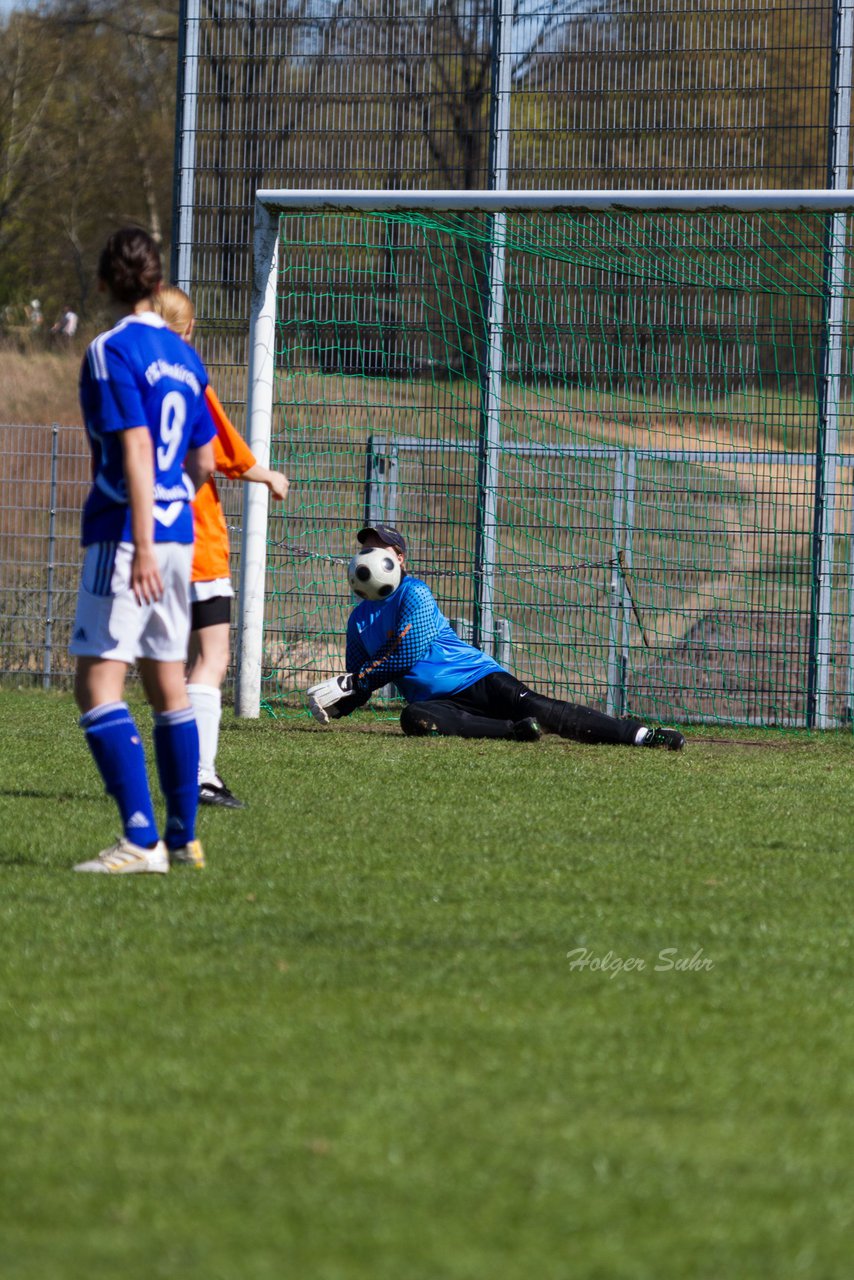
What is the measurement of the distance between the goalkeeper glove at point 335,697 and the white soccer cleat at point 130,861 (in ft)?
13.2

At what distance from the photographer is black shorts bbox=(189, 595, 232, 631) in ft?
21.3

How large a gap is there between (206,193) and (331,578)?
293cm

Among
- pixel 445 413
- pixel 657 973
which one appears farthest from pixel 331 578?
pixel 657 973

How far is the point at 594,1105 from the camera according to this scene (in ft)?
9.98

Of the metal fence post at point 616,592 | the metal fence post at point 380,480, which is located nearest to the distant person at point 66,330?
the metal fence post at point 380,480

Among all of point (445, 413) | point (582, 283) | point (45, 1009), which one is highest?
point (582, 283)

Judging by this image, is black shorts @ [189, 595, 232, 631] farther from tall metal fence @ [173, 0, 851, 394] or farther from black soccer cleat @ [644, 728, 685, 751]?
tall metal fence @ [173, 0, 851, 394]

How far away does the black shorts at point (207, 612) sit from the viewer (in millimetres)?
6484

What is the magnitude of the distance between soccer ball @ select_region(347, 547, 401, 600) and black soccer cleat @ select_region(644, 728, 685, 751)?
5.25ft

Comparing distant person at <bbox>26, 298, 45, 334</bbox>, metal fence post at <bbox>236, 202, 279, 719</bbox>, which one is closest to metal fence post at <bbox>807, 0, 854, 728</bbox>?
metal fence post at <bbox>236, 202, 279, 719</bbox>

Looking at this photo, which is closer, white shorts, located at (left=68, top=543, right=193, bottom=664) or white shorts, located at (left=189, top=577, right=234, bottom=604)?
white shorts, located at (left=68, top=543, right=193, bottom=664)

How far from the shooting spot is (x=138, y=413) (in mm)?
4875

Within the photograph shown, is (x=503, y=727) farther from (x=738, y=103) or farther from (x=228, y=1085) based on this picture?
(x=228, y=1085)

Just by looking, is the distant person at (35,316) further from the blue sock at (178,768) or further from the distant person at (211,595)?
the blue sock at (178,768)
